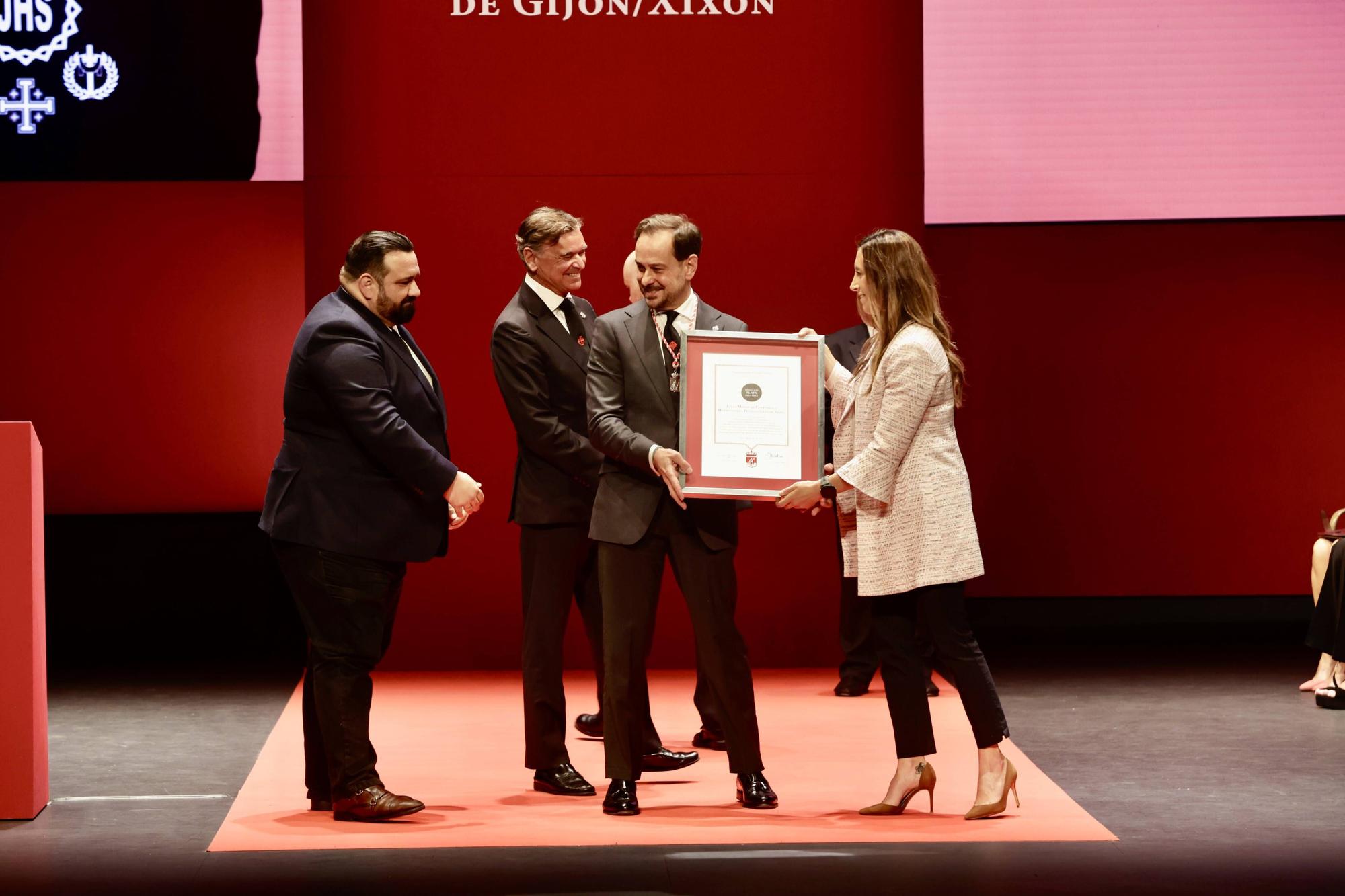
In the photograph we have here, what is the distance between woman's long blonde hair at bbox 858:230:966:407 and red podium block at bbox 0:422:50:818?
6.82 ft

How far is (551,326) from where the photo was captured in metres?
4.44

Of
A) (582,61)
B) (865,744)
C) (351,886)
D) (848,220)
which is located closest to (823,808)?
(865,744)

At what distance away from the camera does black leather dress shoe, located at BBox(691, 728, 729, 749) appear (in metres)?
5.00

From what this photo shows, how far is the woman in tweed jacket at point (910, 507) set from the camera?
3.85m

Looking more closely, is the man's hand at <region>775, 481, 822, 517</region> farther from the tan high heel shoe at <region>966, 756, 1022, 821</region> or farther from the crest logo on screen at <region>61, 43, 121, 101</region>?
the crest logo on screen at <region>61, 43, 121, 101</region>

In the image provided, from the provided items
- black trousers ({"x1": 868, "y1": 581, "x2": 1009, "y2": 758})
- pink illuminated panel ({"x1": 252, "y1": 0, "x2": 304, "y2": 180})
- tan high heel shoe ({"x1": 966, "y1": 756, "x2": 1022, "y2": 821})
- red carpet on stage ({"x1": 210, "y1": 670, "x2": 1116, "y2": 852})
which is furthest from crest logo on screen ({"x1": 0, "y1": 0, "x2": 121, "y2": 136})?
tan high heel shoe ({"x1": 966, "y1": 756, "x2": 1022, "y2": 821})

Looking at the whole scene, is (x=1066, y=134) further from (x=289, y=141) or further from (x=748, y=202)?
(x=289, y=141)

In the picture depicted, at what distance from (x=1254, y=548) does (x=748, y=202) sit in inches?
124

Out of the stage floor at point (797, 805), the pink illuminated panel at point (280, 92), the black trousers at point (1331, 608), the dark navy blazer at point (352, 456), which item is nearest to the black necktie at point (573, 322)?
the dark navy blazer at point (352, 456)

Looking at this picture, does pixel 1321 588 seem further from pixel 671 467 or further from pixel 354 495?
pixel 354 495

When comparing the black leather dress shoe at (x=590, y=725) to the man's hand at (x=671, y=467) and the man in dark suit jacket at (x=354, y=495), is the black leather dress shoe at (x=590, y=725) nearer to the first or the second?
the man in dark suit jacket at (x=354, y=495)

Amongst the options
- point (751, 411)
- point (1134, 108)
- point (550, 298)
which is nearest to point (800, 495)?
point (751, 411)

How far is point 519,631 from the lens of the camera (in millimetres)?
6508

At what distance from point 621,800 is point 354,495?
980 mm
